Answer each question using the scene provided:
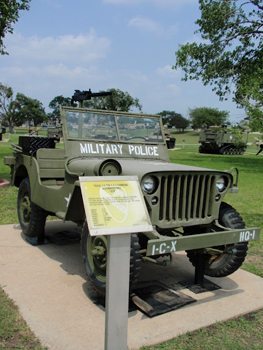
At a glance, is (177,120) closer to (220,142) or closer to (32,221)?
(220,142)

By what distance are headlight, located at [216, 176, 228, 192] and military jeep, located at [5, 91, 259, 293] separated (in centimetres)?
1

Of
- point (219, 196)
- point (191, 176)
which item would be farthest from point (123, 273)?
point (219, 196)

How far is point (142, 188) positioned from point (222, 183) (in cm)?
95

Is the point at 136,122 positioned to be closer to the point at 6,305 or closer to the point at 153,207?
the point at 153,207

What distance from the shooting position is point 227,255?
14.7 feet

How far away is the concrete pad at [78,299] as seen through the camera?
3465 mm

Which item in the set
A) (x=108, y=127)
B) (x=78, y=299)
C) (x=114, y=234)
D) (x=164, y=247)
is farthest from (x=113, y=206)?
(x=108, y=127)

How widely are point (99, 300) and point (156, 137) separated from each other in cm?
243

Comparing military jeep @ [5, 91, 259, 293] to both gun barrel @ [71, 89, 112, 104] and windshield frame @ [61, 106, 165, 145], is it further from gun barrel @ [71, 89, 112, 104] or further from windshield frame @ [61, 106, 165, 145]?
gun barrel @ [71, 89, 112, 104]

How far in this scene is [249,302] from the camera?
13.8ft

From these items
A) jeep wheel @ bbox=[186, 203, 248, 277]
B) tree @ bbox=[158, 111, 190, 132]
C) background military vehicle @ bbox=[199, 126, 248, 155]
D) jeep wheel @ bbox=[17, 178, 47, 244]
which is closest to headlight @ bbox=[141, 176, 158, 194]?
jeep wheel @ bbox=[186, 203, 248, 277]

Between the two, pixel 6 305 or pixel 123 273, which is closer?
pixel 123 273

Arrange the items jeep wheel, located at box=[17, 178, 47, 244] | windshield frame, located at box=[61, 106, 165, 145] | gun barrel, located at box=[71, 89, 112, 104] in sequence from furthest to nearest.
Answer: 1. gun barrel, located at box=[71, 89, 112, 104]
2. jeep wheel, located at box=[17, 178, 47, 244]
3. windshield frame, located at box=[61, 106, 165, 145]

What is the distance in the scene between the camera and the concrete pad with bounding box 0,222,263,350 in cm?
346
